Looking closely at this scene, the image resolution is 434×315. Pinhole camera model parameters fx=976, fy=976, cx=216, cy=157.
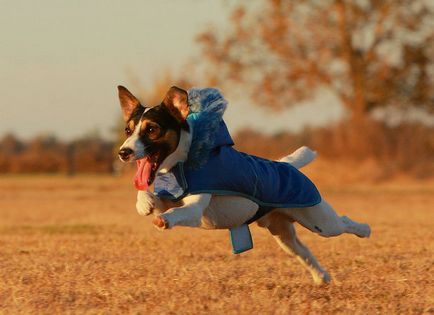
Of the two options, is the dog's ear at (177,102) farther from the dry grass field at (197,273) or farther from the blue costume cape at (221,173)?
the dry grass field at (197,273)

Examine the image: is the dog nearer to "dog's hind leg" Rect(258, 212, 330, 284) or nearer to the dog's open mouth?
the dog's open mouth

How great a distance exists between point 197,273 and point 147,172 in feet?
5.33

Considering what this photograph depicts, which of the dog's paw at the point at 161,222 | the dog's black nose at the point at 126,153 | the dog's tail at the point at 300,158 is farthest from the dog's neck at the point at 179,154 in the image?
the dog's tail at the point at 300,158

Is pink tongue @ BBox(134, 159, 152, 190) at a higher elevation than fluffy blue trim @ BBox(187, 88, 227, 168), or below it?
below

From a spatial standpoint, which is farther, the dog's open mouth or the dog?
the dog's open mouth

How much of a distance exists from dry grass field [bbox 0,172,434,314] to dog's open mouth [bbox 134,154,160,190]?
745 millimetres

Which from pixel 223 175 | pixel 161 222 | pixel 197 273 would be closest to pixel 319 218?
pixel 223 175

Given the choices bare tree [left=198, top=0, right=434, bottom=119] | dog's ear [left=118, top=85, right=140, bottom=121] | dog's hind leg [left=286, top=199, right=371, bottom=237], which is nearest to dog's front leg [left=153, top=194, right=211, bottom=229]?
dog's ear [left=118, top=85, right=140, bottom=121]

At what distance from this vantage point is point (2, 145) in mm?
69250

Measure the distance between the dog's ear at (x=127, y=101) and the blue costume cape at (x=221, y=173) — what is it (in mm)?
390

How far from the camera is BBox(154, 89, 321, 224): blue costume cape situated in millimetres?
6496

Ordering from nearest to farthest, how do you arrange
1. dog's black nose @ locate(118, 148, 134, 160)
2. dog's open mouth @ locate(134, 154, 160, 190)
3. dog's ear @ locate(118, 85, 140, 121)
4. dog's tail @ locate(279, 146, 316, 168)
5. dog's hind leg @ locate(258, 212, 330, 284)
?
dog's black nose @ locate(118, 148, 134, 160) < dog's open mouth @ locate(134, 154, 160, 190) < dog's ear @ locate(118, 85, 140, 121) < dog's hind leg @ locate(258, 212, 330, 284) < dog's tail @ locate(279, 146, 316, 168)

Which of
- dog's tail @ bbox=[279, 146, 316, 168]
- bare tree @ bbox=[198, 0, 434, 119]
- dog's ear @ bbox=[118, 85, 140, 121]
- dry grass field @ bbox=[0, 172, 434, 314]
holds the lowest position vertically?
dry grass field @ bbox=[0, 172, 434, 314]

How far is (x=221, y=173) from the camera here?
259 inches
